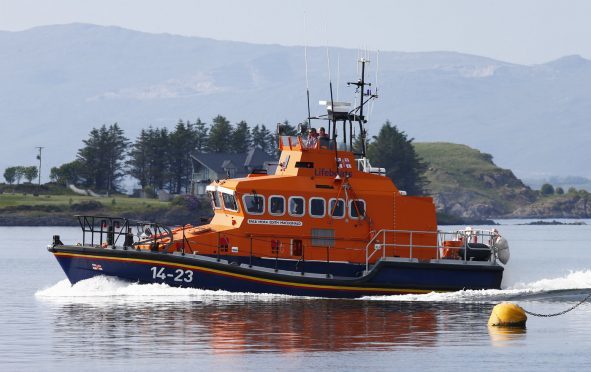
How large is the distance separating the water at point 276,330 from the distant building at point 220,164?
83.7m

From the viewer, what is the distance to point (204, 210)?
110 metres

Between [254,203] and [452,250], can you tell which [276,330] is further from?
[452,250]

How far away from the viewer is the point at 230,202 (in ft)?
101

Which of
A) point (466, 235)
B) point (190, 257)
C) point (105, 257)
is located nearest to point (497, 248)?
point (466, 235)

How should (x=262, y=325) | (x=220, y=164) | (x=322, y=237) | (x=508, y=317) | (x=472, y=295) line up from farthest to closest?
(x=220, y=164)
(x=472, y=295)
(x=322, y=237)
(x=508, y=317)
(x=262, y=325)

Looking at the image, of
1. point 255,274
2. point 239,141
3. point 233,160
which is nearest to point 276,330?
point 255,274

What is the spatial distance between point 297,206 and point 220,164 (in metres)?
91.2

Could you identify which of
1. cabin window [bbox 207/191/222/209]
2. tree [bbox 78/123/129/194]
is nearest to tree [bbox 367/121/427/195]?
tree [bbox 78/123/129/194]

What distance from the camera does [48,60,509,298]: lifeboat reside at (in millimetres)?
29953

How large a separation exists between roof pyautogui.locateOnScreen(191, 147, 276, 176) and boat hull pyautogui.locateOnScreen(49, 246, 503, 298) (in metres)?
88.5

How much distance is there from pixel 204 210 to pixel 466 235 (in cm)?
7928

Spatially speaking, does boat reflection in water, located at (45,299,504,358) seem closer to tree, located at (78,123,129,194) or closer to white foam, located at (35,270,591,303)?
white foam, located at (35,270,591,303)

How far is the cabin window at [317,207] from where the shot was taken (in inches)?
1198

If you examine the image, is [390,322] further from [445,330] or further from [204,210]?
[204,210]
